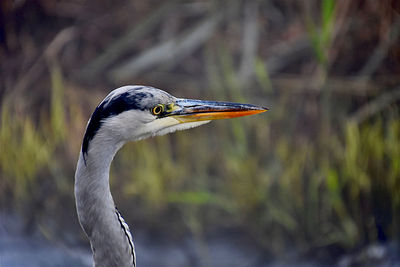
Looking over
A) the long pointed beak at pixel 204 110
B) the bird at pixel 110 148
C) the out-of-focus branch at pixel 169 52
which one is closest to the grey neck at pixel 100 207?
the bird at pixel 110 148

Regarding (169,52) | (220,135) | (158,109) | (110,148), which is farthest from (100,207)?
(169,52)

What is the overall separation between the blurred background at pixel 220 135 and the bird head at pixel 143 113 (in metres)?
0.82

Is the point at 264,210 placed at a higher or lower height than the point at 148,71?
lower

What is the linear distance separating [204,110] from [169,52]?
97cm

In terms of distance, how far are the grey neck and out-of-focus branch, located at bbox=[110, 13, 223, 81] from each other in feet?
3.36

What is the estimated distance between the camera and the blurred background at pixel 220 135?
65.7 inches

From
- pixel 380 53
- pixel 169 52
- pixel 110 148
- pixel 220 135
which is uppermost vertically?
pixel 169 52

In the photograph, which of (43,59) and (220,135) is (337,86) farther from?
(43,59)

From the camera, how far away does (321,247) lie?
1674 mm

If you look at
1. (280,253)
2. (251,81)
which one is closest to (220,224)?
(280,253)

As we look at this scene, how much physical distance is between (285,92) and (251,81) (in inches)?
5.6

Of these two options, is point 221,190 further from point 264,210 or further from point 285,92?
point 285,92

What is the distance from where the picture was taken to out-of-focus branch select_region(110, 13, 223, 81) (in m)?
1.78

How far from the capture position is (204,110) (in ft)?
2.85
